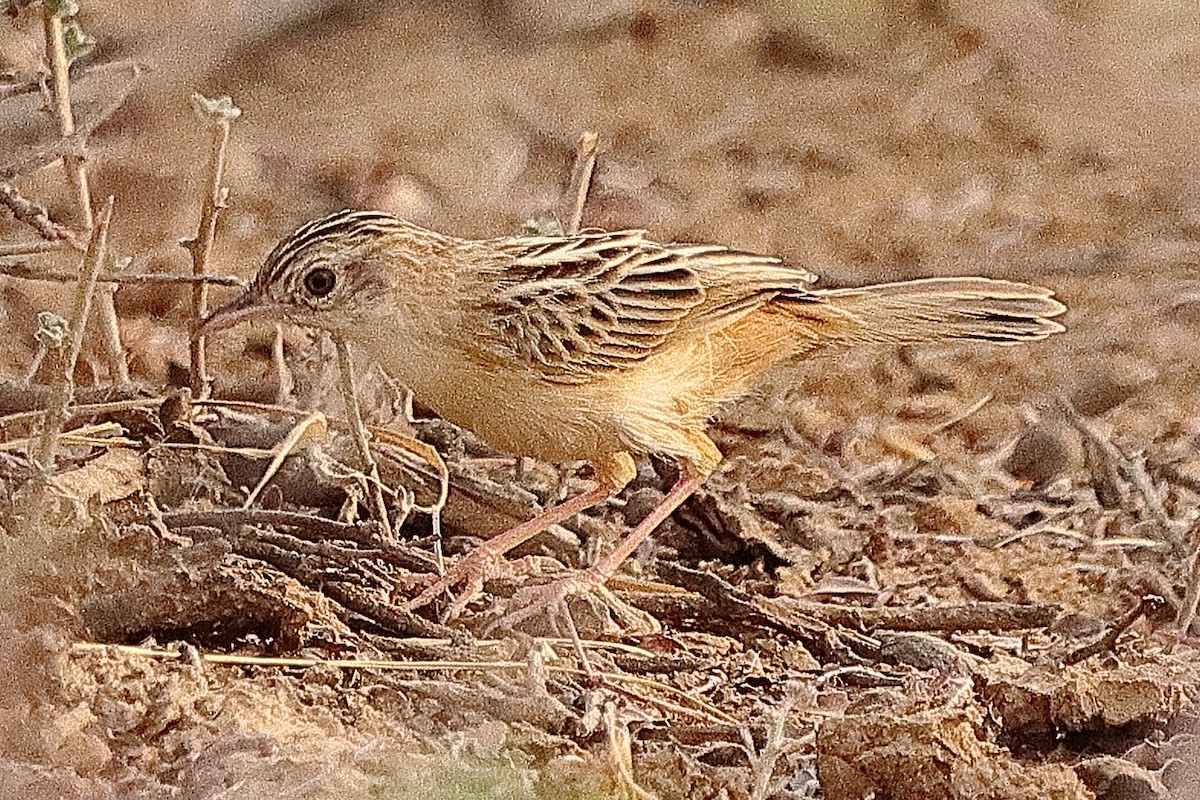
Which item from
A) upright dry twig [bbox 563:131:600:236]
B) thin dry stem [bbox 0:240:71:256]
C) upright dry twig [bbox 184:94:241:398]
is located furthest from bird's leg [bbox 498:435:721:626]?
thin dry stem [bbox 0:240:71:256]

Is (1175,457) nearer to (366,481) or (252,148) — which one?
(366,481)

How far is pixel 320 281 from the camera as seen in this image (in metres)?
1.07

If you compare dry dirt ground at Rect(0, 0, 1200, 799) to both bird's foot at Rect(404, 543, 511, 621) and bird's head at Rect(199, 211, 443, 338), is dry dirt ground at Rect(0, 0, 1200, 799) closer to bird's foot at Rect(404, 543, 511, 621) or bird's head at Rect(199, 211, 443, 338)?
bird's foot at Rect(404, 543, 511, 621)

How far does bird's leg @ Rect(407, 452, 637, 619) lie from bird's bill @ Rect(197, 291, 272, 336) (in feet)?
0.89

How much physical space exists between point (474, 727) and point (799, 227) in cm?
53

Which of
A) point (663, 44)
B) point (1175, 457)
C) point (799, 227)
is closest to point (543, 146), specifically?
point (663, 44)

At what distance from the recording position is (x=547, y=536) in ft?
4.26

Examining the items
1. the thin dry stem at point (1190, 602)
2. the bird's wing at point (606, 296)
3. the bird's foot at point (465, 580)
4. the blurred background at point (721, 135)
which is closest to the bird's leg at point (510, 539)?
the bird's foot at point (465, 580)

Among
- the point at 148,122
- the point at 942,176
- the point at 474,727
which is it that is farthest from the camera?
the point at 942,176

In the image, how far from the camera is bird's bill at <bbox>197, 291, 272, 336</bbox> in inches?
42.4

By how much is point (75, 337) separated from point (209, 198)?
0.14 m

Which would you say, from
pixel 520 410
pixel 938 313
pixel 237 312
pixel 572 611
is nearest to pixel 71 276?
pixel 237 312

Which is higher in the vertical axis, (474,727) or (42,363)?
(42,363)

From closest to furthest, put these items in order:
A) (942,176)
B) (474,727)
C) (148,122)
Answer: (474,727), (148,122), (942,176)
